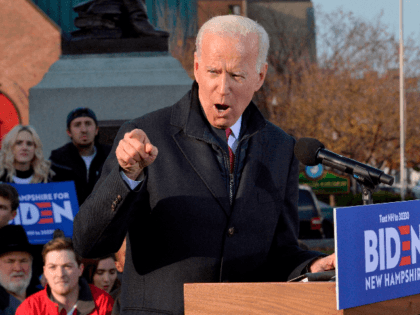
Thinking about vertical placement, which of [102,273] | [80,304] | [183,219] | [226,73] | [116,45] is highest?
[116,45]

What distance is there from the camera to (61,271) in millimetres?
4629

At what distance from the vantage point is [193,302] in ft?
6.14

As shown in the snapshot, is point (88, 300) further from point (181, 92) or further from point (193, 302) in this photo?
point (181, 92)

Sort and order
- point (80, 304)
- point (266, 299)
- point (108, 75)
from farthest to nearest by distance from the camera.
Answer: point (108, 75)
point (80, 304)
point (266, 299)

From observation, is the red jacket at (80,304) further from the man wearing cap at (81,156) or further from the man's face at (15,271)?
the man wearing cap at (81,156)

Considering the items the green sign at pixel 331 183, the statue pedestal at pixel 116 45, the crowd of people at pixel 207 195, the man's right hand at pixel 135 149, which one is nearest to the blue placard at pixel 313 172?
the green sign at pixel 331 183

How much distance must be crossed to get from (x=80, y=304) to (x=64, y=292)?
0.16m

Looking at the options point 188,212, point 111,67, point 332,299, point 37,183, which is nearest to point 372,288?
point 332,299

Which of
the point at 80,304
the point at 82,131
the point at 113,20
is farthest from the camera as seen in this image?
the point at 113,20

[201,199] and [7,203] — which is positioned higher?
[7,203]

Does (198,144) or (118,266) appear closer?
(198,144)

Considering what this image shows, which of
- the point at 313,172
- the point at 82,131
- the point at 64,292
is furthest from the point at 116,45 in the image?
the point at 313,172

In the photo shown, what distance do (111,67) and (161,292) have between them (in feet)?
19.2

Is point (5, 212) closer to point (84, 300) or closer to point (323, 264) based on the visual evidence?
point (84, 300)
